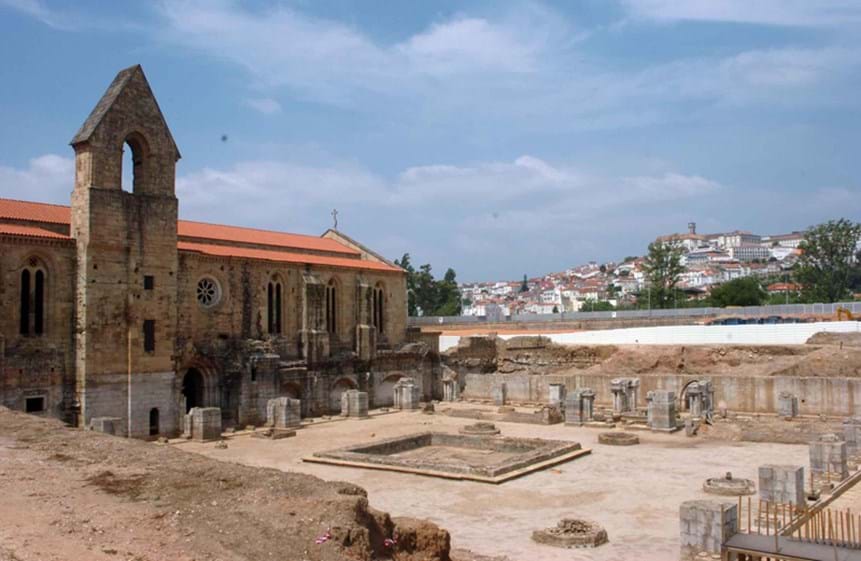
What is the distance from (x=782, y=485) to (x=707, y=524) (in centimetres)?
444

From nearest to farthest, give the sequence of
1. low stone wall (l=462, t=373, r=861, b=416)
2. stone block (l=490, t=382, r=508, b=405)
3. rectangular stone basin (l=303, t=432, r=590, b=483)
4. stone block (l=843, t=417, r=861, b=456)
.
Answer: rectangular stone basin (l=303, t=432, r=590, b=483)
stone block (l=843, t=417, r=861, b=456)
low stone wall (l=462, t=373, r=861, b=416)
stone block (l=490, t=382, r=508, b=405)

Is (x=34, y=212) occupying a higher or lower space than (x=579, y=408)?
higher

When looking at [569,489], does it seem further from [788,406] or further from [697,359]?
[697,359]

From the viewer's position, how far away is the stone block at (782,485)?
1642cm

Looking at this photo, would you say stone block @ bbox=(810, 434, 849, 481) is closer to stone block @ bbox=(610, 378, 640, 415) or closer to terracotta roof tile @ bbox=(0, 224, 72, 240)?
stone block @ bbox=(610, 378, 640, 415)

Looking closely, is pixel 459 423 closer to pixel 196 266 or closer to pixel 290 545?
pixel 196 266

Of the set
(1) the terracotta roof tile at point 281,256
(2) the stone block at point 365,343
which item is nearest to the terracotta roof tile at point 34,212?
(1) the terracotta roof tile at point 281,256

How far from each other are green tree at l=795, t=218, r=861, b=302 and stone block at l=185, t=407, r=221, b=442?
6622 centimetres

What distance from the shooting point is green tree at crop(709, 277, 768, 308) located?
74.6 metres

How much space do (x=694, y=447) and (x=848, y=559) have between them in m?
16.7

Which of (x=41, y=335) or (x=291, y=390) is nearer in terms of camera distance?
(x=41, y=335)

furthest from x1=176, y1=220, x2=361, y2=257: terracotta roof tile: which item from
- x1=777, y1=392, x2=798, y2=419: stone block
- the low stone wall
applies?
x1=777, y1=392, x2=798, y2=419: stone block

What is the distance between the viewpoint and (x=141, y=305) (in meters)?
30.4

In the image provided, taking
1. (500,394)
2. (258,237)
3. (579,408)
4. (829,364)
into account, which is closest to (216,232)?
(258,237)
